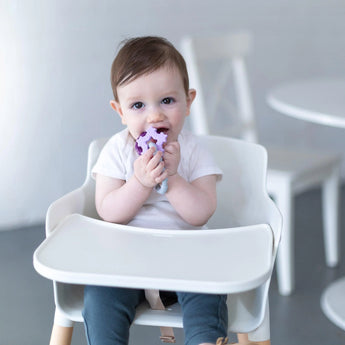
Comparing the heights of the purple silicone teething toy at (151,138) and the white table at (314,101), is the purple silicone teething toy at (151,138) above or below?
above

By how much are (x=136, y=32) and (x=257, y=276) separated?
6.88 feet

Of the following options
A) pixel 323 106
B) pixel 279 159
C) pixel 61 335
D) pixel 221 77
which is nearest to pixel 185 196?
pixel 61 335

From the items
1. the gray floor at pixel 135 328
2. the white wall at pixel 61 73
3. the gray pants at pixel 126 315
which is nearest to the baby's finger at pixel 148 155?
the gray pants at pixel 126 315

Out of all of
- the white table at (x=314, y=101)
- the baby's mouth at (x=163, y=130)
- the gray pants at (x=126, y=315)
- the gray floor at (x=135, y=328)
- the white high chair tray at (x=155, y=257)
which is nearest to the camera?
the white high chair tray at (x=155, y=257)

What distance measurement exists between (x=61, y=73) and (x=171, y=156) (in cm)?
172

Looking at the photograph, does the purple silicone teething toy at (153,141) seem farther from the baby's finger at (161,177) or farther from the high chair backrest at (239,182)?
the high chair backrest at (239,182)

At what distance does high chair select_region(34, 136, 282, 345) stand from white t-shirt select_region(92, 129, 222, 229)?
4.3 inches

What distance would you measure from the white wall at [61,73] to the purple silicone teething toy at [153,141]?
1670 mm

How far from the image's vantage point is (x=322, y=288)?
241 cm

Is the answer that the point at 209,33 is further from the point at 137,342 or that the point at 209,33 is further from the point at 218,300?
the point at 218,300

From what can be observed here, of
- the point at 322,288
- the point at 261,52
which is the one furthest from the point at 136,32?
the point at 322,288

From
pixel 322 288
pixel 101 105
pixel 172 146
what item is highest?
pixel 172 146

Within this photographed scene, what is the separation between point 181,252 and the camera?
3.72 feet

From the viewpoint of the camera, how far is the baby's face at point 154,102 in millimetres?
1283
